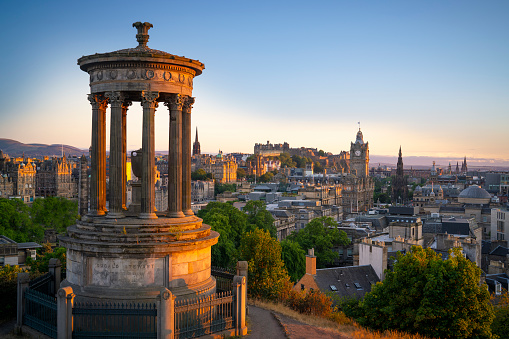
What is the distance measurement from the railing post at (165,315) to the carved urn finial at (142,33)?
11.4 metres

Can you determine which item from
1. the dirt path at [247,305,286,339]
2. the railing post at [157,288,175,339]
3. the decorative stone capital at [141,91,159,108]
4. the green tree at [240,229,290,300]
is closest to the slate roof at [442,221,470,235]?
the green tree at [240,229,290,300]

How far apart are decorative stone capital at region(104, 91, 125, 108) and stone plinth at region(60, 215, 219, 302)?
4954 mm

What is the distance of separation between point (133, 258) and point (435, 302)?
53.6 feet

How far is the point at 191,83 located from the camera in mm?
24391

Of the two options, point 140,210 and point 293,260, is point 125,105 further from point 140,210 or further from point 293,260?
point 293,260

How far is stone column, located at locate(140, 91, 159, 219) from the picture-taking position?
22.4m

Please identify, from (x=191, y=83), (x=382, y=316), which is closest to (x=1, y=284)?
(x=191, y=83)

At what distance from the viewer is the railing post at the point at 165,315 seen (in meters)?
19.0

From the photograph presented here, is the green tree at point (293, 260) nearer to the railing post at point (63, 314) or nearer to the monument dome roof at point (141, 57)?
the monument dome roof at point (141, 57)

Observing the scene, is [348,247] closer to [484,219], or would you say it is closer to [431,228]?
[431,228]

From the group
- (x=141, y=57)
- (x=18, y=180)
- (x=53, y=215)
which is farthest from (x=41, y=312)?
(x=18, y=180)

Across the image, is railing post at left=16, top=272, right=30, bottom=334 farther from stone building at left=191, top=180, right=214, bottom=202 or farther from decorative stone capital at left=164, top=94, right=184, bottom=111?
stone building at left=191, top=180, right=214, bottom=202

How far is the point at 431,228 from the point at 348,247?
17.5m

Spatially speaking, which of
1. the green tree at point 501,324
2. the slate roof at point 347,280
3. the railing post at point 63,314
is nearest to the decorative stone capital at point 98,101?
the railing post at point 63,314
